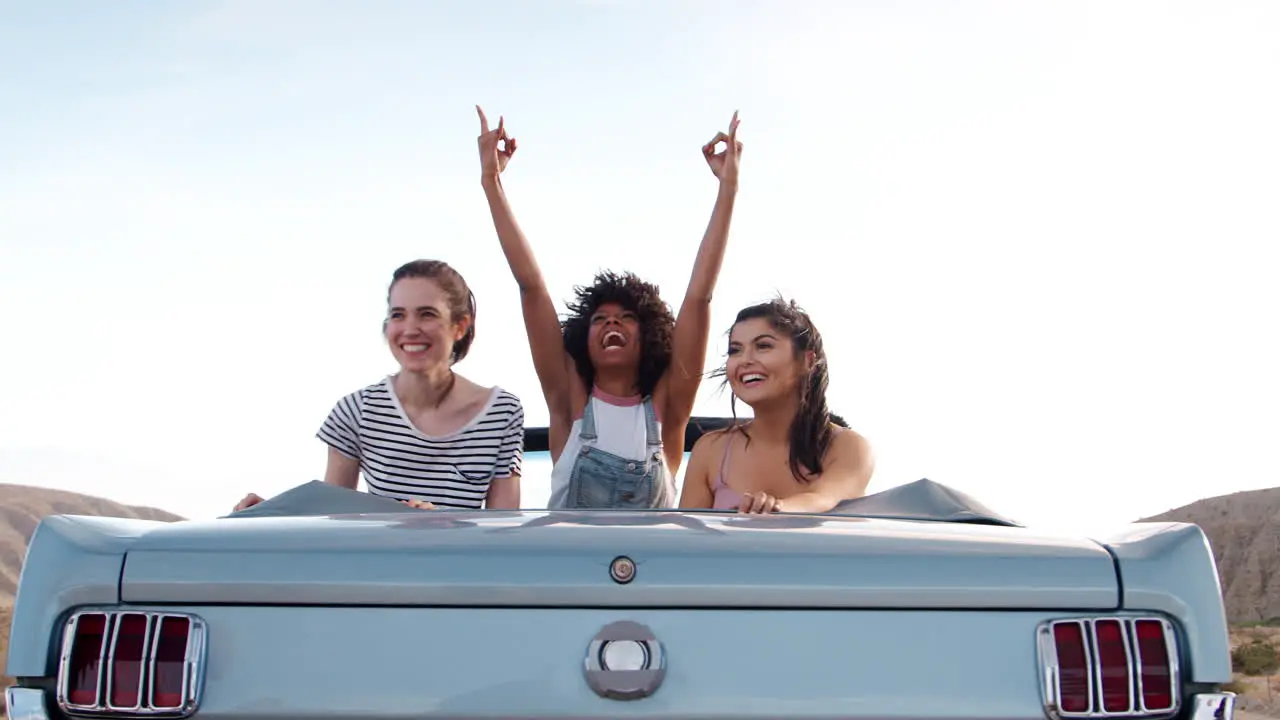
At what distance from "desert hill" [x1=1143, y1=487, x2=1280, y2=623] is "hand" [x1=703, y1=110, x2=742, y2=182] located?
44744 mm

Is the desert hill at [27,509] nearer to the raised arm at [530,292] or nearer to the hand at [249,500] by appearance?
the raised arm at [530,292]

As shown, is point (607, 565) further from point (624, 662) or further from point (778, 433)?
point (778, 433)

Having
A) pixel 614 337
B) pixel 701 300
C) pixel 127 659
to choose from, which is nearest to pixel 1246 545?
pixel 701 300

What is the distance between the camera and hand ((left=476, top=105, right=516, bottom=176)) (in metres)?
4.91

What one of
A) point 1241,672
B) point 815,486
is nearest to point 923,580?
point 815,486

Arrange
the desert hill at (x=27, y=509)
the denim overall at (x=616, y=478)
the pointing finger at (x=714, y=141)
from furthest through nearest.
A: the desert hill at (x=27, y=509), the pointing finger at (x=714, y=141), the denim overall at (x=616, y=478)

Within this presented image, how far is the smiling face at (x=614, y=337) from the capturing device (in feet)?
15.2

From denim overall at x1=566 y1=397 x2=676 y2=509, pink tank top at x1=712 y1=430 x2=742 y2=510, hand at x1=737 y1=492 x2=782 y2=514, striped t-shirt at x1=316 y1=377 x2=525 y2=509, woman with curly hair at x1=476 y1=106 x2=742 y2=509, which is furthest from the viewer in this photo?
woman with curly hair at x1=476 y1=106 x2=742 y2=509

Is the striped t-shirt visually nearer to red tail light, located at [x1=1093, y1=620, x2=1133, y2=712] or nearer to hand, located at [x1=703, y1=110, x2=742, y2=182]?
hand, located at [x1=703, y1=110, x2=742, y2=182]

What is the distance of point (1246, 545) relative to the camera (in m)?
54.3

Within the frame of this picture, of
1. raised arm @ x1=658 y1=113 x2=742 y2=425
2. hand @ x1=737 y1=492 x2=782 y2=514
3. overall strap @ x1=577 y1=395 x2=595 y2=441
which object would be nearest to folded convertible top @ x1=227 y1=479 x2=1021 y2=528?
hand @ x1=737 y1=492 x2=782 y2=514

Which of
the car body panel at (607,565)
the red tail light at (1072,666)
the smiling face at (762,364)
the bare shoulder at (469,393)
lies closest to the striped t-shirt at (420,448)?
the bare shoulder at (469,393)

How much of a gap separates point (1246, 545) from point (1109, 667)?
189 ft

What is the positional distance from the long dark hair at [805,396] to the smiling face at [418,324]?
2.93ft
